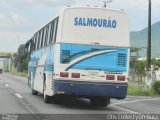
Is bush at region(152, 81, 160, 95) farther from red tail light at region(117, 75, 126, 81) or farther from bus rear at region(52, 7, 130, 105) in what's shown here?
Answer: red tail light at region(117, 75, 126, 81)

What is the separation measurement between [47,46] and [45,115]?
6.07m

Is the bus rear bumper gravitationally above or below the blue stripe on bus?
below

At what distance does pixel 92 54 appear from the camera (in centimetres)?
1930

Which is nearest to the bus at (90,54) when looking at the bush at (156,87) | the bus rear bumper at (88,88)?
the bus rear bumper at (88,88)

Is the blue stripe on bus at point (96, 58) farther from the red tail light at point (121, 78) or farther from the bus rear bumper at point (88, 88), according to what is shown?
the bus rear bumper at point (88, 88)

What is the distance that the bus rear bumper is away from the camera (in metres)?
18.9

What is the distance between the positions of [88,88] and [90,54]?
48.7 inches

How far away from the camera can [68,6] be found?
63.7 feet

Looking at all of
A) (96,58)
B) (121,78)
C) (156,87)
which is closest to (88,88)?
(96,58)

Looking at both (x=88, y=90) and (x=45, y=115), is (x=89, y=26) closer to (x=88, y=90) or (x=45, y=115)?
(x=88, y=90)

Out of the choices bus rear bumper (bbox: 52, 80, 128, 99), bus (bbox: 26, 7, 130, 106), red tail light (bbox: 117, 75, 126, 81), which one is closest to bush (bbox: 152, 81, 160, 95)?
bus (bbox: 26, 7, 130, 106)

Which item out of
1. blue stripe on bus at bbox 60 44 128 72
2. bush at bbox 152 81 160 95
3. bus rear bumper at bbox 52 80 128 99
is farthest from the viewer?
bush at bbox 152 81 160 95

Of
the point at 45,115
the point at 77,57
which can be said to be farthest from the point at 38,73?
the point at 45,115

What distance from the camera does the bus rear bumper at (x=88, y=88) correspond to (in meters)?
18.9
